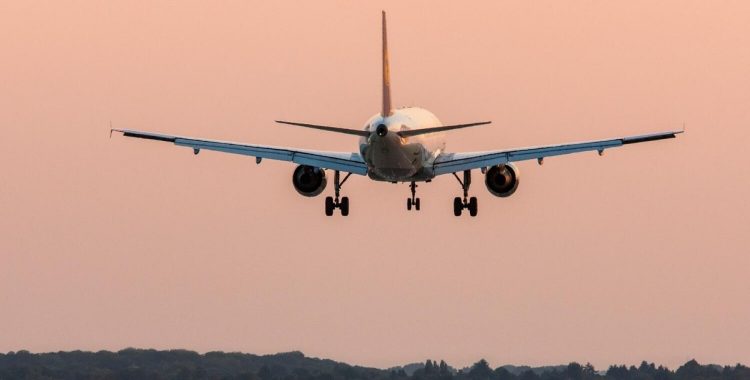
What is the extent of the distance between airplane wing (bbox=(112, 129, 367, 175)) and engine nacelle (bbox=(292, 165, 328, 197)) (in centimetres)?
124

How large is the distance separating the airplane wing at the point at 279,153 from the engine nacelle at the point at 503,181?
8.96m

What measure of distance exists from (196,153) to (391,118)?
15.0 m

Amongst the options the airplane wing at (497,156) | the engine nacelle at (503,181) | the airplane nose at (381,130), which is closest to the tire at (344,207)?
the airplane wing at (497,156)

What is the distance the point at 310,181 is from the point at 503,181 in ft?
42.7

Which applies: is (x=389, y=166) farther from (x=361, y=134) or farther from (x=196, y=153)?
(x=196, y=153)

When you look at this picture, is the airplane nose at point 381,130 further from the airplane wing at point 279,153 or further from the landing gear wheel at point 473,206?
the landing gear wheel at point 473,206

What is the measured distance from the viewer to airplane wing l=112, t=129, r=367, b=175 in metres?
127

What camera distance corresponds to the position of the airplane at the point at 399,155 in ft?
391

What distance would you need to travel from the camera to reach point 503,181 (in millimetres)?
129125

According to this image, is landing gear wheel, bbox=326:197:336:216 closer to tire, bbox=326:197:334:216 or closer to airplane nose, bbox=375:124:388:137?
tire, bbox=326:197:334:216

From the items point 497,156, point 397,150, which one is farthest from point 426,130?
point 497,156

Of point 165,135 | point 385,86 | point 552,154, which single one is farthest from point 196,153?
point 552,154

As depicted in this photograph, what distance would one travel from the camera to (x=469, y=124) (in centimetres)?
11038

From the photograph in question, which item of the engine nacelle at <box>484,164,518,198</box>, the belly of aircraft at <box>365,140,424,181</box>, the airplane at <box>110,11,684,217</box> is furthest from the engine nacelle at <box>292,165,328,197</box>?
the engine nacelle at <box>484,164,518,198</box>
